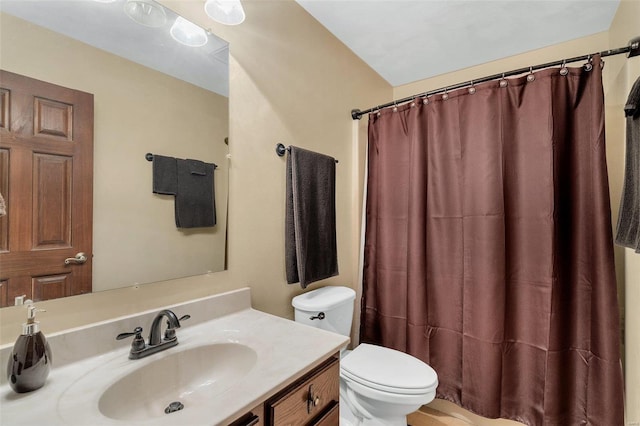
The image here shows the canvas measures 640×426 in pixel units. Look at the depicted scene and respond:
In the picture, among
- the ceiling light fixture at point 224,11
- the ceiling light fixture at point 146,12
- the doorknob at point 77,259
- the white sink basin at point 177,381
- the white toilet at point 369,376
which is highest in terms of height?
the ceiling light fixture at point 224,11

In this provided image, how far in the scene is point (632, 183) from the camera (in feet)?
3.41

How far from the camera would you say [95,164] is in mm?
860

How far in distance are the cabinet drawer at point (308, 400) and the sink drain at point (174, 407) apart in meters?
0.31

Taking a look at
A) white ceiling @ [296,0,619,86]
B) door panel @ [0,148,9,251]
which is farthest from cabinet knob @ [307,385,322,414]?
white ceiling @ [296,0,619,86]

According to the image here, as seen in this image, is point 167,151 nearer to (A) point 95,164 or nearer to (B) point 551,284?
(A) point 95,164

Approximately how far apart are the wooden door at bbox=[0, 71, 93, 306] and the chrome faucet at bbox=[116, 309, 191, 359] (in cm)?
21

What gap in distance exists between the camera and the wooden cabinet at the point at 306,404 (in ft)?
2.24

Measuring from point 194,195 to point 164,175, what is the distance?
135 mm

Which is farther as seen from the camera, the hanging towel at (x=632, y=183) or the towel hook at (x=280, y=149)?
the towel hook at (x=280, y=149)

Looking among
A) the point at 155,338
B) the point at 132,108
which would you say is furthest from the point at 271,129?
the point at 155,338

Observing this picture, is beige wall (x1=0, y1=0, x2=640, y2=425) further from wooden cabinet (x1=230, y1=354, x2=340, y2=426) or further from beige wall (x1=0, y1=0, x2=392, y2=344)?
wooden cabinet (x1=230, y1=354, x2=340, y2=426)

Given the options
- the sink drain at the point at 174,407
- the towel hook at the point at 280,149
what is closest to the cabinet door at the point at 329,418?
the sink drain at the point at 174,407

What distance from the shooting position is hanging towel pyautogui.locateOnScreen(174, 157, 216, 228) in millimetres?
1082

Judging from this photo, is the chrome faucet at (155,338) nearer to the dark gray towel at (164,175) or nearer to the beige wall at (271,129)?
the beige wall at (271,129)
